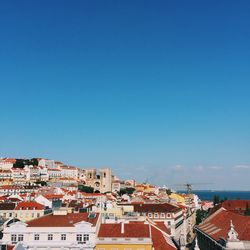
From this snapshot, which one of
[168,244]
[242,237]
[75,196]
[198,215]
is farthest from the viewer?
[198,215]

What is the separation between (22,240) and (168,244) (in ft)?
59.0

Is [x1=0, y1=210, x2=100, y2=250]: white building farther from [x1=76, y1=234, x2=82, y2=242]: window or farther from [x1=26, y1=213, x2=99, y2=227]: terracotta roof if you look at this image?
[x1=26, y1=213, x2=99, y2=227]: terracotta roof

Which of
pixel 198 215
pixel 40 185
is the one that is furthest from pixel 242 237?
pixel 40 185

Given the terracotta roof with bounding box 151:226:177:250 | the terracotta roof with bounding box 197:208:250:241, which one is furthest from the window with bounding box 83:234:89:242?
the terracotta roof with bounding box 197:208:250:241

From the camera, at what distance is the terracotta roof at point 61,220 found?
46781 mm

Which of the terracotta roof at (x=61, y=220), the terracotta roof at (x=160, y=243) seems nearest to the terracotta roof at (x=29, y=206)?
the terracotta roof at (x=61, y=220)

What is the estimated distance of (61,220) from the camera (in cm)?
4866

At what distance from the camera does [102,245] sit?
45.3m

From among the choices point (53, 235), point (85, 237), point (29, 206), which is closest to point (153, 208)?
point (29, 206)

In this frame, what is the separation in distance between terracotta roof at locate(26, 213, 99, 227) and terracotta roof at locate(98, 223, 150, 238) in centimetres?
170

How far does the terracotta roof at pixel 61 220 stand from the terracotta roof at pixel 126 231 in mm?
1701

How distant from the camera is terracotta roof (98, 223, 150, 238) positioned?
4569 centimetres

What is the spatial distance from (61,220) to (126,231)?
8578 mm

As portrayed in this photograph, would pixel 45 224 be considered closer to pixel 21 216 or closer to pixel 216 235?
pixel 216 235
